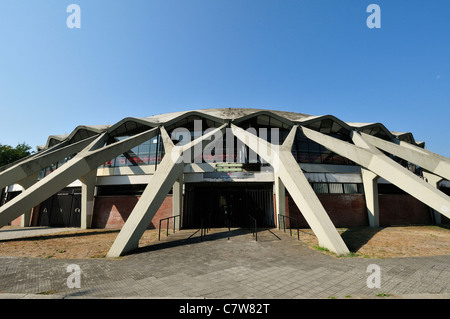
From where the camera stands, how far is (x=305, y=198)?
827 cm

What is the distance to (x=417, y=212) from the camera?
15867 millimetres

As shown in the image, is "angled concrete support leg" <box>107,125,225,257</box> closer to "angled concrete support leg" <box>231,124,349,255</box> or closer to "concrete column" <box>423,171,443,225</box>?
"angled concrete support leg" <box>231,124,349,255</box>

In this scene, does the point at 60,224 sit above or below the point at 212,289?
below

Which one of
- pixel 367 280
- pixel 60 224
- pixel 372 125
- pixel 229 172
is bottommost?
pixel 60 224

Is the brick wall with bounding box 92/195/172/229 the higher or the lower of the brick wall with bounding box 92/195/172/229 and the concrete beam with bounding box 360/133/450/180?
the lower

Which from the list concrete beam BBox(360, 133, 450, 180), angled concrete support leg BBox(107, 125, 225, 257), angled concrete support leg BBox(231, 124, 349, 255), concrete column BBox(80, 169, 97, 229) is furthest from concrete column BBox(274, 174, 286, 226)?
concrete column BBox(80, 169, 97, 229)

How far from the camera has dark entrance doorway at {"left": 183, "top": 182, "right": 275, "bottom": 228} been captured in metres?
14.7

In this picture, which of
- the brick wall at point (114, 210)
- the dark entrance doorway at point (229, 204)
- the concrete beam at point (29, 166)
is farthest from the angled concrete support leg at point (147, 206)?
the concrete beam at point (29, 166)

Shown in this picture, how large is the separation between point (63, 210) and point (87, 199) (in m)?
3.93

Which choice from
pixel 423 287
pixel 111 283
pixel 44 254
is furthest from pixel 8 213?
pixel 423 287

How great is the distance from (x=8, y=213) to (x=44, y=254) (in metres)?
4.05

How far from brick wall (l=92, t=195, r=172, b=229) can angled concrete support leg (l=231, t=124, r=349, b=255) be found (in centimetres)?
835

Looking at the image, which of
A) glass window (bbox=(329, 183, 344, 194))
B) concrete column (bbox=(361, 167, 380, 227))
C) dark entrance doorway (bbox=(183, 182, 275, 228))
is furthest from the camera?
glass window (bbox=(329, 183, 344, 194))

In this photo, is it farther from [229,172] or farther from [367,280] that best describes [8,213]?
[367,280]
